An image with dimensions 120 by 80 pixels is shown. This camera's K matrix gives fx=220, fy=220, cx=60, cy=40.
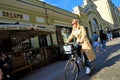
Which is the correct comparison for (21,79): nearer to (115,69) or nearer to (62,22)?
(115,69)

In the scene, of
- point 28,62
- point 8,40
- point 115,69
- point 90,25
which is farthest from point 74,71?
point 90,25

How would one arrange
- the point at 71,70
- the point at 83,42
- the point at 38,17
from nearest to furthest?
the point at 71,70
the point at 83,42
the point at 38,17

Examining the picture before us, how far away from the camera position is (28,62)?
1102cm

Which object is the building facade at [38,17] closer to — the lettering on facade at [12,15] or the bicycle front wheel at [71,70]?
the lettering on facade at [12,15]

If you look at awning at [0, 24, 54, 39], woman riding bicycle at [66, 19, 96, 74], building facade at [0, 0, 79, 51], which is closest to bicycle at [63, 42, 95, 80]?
woman riding bicycle at [66, 19, 96, 74]

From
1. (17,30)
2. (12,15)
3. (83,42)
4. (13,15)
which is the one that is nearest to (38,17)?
(13,15)

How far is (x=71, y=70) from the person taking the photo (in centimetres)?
654

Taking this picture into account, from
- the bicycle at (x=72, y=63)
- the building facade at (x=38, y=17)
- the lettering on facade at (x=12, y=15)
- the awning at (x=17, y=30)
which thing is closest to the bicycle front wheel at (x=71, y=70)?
the bicycle at (x=72, y=63)

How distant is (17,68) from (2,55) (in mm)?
1465

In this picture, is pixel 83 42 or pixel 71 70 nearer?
pixel 71 70

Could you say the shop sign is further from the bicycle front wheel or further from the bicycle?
the bicycle front wheel

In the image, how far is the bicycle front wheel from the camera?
252 inches

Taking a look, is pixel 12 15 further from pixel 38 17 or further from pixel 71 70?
pixel 71 70

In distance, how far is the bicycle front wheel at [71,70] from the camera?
6.40 m
